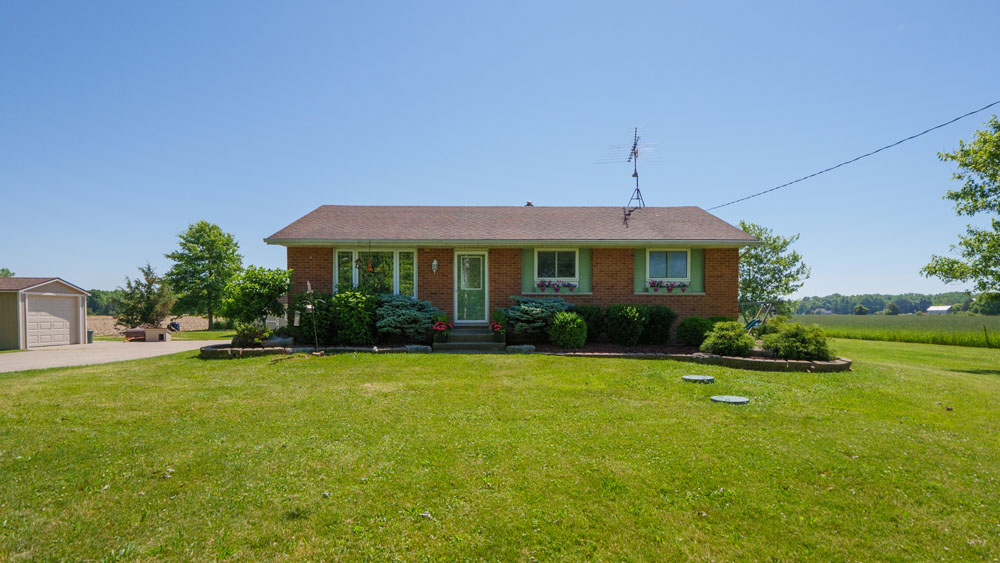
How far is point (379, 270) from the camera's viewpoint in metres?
13.0

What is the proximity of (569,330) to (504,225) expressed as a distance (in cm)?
446

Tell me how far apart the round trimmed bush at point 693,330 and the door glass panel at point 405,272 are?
7.30m

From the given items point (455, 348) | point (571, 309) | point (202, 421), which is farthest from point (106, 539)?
point (571, 309)

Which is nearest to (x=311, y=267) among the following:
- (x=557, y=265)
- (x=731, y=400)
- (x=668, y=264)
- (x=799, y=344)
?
(x=557, y=265)

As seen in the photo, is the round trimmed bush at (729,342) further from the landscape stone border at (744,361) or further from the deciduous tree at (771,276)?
the deciduous tree at (771,276)

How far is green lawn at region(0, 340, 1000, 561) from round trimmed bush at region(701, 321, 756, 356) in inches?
105

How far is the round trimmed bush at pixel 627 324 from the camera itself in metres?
11.4

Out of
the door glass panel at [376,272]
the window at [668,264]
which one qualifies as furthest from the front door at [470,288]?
the window at [668,264]

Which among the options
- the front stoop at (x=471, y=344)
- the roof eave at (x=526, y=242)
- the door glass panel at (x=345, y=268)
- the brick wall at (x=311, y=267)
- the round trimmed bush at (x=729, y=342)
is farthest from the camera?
the door glass panel at (x=345, y=268)

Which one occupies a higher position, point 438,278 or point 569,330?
point 438,278

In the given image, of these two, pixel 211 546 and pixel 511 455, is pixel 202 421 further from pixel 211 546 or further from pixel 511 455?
pixel 511 455

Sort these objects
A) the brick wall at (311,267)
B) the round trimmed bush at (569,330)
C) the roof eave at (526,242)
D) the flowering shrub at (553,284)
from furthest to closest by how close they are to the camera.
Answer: the flowering shrub at (553,284) < the brick wall at (311,267) < the roof eave at (526,242) < the round trimmed bush at (569,330)

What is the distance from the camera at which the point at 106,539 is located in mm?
2791

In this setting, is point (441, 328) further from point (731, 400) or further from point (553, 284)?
point (731, 400)
